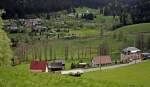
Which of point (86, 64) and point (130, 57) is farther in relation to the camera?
point (130, 57)

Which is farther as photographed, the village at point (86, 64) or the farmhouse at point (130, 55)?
the farmhouse at point (130, 55)

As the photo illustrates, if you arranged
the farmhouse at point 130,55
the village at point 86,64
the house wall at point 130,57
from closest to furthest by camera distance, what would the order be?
1. the village at point 86,64
2. the house wall at point 130,57
3. the farmhouse at point 130,55

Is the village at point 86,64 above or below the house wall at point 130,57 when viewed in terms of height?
above

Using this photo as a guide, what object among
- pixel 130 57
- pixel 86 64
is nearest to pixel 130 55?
pixel 130 57

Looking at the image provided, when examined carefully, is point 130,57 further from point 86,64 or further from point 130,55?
point 86,64

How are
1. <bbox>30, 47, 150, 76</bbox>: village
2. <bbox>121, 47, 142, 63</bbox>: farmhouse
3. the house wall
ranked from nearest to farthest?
<bbox>30, 47, 150, 76</bbox>: village
the house wall
<bbox>121, 47, 142, 63</bbox>: farmhouse

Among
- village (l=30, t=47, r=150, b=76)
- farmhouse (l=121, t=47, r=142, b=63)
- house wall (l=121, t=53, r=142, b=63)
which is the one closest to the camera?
village (l=30, t=47, r=150, b=76)

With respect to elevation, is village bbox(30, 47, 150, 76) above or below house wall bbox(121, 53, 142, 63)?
above

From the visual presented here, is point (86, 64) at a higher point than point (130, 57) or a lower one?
higher

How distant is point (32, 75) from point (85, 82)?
3.44 metres

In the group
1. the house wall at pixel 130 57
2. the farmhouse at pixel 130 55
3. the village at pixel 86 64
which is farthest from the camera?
the farmhouse at pixel 130 55

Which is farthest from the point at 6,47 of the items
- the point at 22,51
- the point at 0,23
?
the point at 22,51

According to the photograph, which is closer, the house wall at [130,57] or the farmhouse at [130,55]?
the house wall at [130,57]

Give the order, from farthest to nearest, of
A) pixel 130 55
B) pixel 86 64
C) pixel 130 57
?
1. pixel 130 55
2. pixel 130 57
3. pixel 86 64
